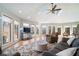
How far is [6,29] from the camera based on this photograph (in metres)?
2.75

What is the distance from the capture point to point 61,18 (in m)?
2.79

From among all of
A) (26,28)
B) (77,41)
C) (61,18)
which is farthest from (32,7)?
(77,41)

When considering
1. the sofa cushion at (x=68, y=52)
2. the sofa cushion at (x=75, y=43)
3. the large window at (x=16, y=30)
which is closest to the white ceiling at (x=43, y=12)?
the large window at (x=16, y=30)

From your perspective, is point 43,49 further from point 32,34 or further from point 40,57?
point 32,34

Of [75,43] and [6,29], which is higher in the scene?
[6,29]

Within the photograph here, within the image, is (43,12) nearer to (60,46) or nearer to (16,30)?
(16,30)

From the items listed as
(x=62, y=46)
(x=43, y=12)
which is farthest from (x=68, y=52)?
(x=43, y=12)

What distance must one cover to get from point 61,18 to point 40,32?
0.49 metres

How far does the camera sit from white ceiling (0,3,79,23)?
2.75 metres

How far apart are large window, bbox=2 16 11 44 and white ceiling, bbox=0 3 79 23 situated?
19cm

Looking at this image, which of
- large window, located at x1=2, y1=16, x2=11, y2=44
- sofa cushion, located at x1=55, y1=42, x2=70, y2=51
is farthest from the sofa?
large window, located at x1=2, y1=16, x2=11, y2=44

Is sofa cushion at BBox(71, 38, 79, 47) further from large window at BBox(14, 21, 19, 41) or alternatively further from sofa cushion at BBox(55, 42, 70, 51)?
large window at BBox(14, 21, 19, 41)

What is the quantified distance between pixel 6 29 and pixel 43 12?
0.79m

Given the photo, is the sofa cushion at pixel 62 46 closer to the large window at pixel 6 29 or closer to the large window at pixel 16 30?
the large window at pixel 16 30
